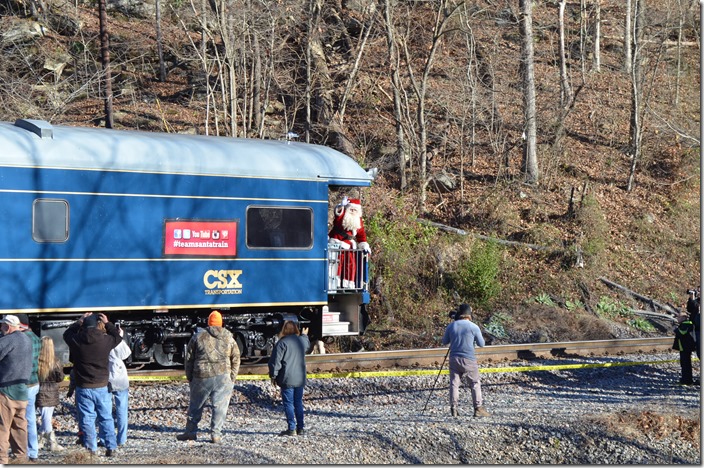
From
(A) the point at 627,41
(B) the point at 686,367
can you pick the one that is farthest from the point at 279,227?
(A) the point at 627,41

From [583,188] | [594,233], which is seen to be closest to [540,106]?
[583,188]

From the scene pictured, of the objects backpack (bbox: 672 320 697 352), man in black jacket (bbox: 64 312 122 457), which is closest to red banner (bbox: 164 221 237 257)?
man in black jacket (bbox: 64 312 122 457)

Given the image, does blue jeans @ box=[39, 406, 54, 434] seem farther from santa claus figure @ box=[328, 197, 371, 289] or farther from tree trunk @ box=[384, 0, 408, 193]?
tree trunk @ box=[384, 0, 408, 193]

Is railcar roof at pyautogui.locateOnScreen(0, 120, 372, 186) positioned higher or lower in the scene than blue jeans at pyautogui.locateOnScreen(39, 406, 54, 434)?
higher

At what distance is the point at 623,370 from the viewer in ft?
48.3

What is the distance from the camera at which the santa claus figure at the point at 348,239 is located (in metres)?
15.1

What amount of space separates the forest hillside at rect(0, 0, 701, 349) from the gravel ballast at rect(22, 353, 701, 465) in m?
4.45

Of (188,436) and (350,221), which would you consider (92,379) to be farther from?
(350,221)

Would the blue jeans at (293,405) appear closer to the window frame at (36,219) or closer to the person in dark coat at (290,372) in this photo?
the person in dark coat at (290,372)

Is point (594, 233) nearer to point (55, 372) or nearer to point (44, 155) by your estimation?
point (44, 155)

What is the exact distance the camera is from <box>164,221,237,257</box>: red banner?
1309 centimetres

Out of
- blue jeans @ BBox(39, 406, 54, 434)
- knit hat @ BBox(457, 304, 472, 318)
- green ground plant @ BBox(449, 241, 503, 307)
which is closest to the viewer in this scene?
blue jeans @ BBox(39, 406, 54, 434)

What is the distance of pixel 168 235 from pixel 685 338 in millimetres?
8395

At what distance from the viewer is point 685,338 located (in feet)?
45.1
